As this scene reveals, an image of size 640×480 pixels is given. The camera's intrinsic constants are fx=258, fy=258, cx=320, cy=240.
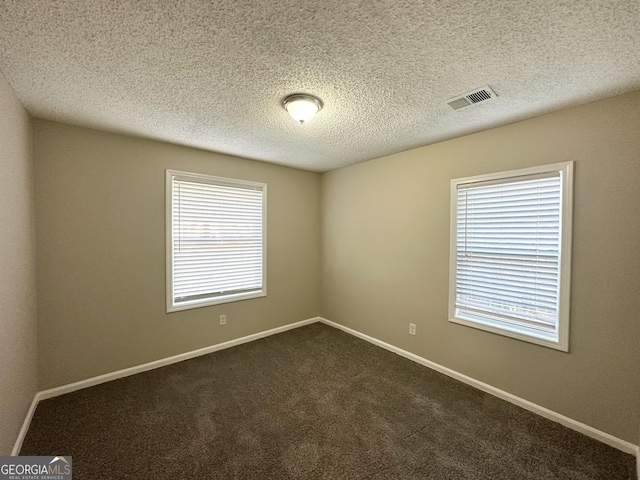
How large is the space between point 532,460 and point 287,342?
2609 millimetres

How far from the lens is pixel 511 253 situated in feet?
7.67

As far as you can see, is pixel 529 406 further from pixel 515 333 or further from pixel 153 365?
pixel 153 365

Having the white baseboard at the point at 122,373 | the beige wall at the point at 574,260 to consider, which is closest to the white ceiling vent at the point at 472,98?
the beige wall at the point at 574,260

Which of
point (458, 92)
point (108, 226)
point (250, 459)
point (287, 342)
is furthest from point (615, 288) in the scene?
point (108, 226)

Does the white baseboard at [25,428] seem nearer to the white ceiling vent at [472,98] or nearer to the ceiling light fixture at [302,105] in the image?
the ceiling light fixture at [302,105]

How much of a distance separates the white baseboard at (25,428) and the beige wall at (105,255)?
17 cm

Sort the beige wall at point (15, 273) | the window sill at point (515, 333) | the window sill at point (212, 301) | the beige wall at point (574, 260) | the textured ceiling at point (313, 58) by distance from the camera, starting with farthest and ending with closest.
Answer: the window sill at point (212, 301), the window sill at point (515, 333), the beige wall at point (574, 260), the beige wall at point (15, 273), the textured ceiling at point (313, 58)

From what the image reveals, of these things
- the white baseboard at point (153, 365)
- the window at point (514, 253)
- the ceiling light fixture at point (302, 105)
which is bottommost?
the white baseboard at point (153, 365)

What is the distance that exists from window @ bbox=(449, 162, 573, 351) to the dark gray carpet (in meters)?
0.72

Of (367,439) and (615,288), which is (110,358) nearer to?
(367,439)

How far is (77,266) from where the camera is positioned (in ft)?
7.98

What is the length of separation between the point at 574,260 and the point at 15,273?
407 cm

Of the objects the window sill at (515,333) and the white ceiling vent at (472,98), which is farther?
the window sill at (515,333)

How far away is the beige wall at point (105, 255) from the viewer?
7.58 feet
